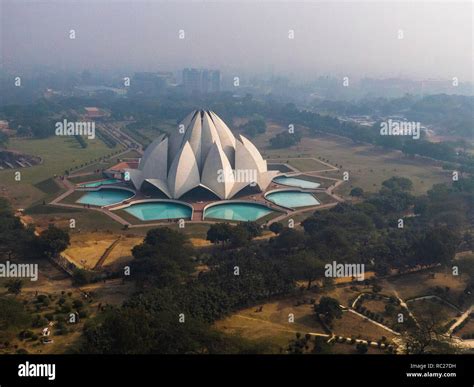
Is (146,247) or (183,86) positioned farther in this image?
(183,86)

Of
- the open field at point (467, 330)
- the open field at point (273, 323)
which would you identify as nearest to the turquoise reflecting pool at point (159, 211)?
the open field at point (273, 323)

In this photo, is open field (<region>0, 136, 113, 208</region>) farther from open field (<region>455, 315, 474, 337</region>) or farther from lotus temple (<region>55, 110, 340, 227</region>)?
open field (<region>455, 315, 474, 337</region>)

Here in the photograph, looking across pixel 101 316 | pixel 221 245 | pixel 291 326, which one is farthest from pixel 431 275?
pixel 101 316

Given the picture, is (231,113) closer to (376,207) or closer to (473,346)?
(376,207)

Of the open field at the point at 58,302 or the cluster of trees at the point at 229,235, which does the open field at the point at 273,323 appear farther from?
the cluster of trees at the point at 229,235

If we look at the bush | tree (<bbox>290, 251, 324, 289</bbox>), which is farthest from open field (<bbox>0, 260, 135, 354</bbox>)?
tree (<bbox>290, 251, 324, 289</bbox>)
